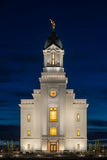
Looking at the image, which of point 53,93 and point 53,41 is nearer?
point 53,93

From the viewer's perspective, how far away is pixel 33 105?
89.8 meters

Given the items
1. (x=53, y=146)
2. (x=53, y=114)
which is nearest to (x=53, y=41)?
(x=53, y=114)

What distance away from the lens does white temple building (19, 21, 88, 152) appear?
86.6 meters

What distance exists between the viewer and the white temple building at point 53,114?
86.6 m

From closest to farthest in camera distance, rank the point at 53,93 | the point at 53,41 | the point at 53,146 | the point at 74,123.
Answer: the point at 53,146
the point at 53,93
the point at 74,123
the point at 53,41

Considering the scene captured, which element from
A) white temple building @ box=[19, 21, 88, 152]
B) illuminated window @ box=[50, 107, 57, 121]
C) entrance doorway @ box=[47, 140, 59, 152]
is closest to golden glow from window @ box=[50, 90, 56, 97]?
white temple building @ box=[19, 21, 88, 152]

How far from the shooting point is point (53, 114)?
287 ft

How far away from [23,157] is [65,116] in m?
14.8

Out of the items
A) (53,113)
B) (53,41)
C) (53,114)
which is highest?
(53,41)

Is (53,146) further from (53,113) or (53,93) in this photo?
(53,93)

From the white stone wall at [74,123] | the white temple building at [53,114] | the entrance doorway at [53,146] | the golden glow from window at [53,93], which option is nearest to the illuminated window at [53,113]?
the white temple building at [53,114]

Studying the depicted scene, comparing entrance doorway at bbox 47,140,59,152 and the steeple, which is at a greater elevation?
the steeple

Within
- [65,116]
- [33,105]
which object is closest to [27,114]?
[33,105]

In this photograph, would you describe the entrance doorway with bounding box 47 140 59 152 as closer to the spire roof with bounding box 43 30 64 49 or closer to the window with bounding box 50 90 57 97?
the window with bounding box 50 90 57 97
